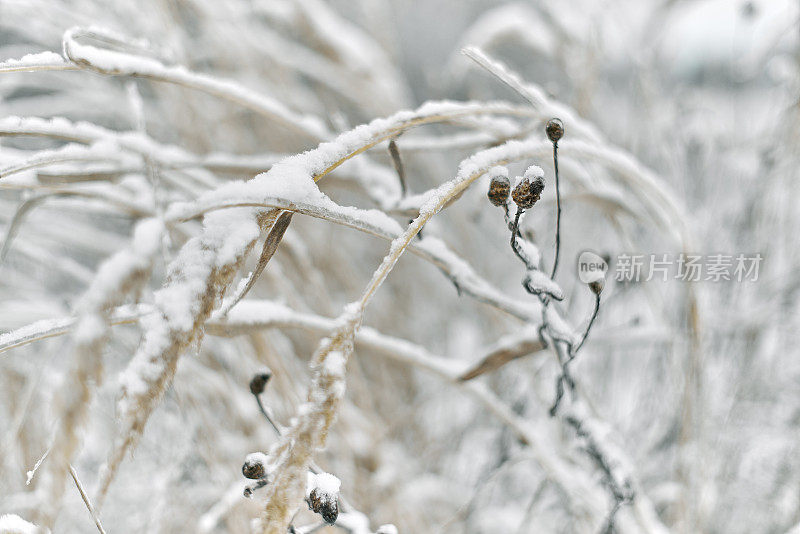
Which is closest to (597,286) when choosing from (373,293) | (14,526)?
(373,293)

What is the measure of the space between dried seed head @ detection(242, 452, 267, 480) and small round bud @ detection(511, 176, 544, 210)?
6.7 inches

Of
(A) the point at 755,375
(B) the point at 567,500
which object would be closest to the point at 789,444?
(A) the point at 755,375

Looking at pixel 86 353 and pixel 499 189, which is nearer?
pixel 86 353

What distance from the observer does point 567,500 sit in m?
0.56

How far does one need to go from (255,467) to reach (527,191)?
0.18 meters

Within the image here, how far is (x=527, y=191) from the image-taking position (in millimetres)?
281

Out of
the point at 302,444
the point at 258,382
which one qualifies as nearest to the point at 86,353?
the point at 302,444

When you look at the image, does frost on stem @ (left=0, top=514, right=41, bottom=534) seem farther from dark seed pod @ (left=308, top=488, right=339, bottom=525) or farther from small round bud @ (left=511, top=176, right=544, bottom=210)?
small round bud @ (left=511, top=176, right=544, bottom=210)

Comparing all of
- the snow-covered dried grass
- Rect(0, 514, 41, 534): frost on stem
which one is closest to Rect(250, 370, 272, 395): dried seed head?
the snow-covered dried grass

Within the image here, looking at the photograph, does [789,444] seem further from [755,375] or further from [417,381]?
[417,381]

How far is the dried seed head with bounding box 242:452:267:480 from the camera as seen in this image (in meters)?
0.29

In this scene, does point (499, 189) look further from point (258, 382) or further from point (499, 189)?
point (258, 382)

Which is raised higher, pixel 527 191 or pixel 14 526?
pixel 527 191

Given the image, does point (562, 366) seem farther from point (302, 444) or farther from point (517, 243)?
point (302, 444)
